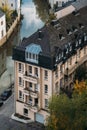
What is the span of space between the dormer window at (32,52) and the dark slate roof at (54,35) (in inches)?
20.9

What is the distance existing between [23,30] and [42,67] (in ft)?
114

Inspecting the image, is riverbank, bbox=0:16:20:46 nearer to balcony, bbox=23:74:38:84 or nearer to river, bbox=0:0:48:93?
river, bbox=0:0:48:93

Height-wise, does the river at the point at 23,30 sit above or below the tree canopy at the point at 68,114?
below

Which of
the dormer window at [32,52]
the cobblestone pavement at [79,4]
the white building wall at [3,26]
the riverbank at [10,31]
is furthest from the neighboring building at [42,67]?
the riverbank at [10,31]

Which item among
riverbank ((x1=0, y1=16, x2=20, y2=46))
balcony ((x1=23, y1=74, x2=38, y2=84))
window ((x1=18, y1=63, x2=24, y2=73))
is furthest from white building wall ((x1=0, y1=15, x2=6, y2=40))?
balcony ((x1=23, y1=74, x2=38, y2=84))

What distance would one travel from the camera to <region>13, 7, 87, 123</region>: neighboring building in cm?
4825

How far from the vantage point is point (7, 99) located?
180 ft

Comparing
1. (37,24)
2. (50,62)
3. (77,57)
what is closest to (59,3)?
(37,24)

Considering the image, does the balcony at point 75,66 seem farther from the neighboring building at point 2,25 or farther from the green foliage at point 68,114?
the neighboring building at point 2,25

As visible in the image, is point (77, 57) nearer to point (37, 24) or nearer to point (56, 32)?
point (56, 32)

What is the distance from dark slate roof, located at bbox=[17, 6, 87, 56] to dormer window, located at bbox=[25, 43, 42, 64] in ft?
1.74

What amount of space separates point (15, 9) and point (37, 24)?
459 cm

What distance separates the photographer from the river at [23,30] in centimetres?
6322

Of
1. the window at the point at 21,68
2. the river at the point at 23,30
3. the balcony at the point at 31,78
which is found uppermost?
the window at the point at 21,68
